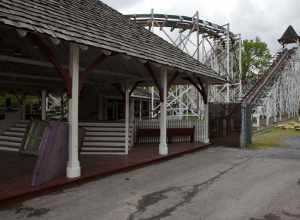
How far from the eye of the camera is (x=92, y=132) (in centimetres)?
1058

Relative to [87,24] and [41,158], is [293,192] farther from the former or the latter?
[87,24]

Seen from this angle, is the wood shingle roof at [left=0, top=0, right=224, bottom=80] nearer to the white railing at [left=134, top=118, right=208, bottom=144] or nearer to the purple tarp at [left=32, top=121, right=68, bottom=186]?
the purple tarp at [left=32, top=121, right=68, bottom=186]

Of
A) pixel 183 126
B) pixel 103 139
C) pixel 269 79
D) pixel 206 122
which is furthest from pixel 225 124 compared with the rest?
pixel 269 79

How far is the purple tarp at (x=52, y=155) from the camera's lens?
19.4ft

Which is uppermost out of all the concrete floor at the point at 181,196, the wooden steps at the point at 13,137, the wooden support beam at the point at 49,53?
the wooden support beam at the point at 49,53

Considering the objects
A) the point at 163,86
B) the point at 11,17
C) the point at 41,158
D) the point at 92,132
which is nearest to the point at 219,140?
the point at 163,86

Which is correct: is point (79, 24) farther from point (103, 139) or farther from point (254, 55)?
point (254, 55)

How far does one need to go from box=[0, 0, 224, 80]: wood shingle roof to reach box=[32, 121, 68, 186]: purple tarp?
1875 millimetres

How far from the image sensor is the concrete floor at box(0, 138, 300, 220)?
4.82 meters

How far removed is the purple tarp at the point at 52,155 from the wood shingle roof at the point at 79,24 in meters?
1.88

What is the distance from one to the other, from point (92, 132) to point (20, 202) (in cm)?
531

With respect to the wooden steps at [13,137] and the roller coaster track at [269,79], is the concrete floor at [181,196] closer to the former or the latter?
the wooden steps at [13,137]

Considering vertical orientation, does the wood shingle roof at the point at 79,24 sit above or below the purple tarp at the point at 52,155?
above

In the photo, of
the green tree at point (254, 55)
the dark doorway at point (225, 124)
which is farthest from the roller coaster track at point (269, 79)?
the green tree at point (254, 55)
